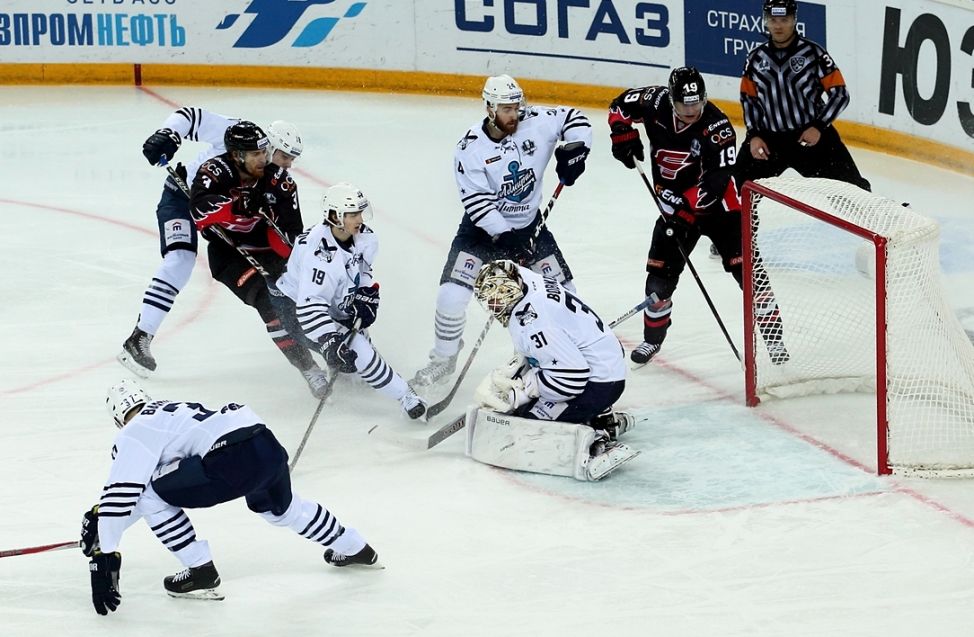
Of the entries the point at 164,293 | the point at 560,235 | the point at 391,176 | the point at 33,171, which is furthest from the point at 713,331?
the point at 33,171

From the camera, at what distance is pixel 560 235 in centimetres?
784

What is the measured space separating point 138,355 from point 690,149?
7.50 feet

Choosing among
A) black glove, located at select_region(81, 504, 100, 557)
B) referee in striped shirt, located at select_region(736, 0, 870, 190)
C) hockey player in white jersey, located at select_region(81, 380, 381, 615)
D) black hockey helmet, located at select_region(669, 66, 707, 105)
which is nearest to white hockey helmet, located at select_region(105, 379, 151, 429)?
hockey player in white jersey, located at select_region(81, 380, 381, 615)

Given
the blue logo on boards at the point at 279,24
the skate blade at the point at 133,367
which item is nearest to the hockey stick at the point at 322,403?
the skate blade at the point at 133,367

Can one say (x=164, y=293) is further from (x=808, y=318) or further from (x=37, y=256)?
(x=808, y=318)

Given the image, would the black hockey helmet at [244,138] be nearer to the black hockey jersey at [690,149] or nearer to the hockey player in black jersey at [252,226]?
the hockey player in black jersey at [252,226]

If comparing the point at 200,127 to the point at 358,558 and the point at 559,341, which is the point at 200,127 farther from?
the point at 358,558

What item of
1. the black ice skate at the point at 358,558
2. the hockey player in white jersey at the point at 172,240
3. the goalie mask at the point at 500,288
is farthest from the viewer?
the hockey player in white jersey at the point at 172,240

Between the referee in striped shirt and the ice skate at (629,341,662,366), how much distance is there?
1197 mm

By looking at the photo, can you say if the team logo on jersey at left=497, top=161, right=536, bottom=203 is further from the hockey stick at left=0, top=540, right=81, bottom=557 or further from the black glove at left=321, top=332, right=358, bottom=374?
the hockey stick at left=0, top=540, right=81, bottom=557

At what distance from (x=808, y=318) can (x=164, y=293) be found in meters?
2.50

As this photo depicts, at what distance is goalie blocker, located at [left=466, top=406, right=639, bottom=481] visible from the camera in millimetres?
5027

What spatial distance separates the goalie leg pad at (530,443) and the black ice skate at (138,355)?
5.32ft

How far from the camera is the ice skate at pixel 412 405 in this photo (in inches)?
221
